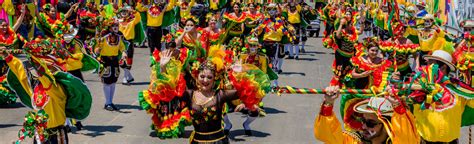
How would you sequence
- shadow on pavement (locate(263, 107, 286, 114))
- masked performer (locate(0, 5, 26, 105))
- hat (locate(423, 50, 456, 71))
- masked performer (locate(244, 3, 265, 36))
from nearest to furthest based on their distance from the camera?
hat (locate(423, 50, 456, 71)) < masked performer (locate(0, 5, 26, 105)) < shadow on pavement (locate(263, 107, 286, 114)) < masked performer (locate(244, 3, 265, 36))

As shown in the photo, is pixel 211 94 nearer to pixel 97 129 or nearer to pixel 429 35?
pixel 97 129

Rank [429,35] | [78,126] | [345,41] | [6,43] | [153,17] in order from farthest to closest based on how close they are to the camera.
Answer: [153,17]
[429,35]
[345,41]
[6,43]
[78,126]

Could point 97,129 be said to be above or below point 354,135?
below

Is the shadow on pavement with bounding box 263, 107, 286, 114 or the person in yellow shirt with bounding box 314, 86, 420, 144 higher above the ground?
the person in yellow shirt with bounding box 314, 86, 420, 144

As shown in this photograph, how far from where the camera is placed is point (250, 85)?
902 centimetres

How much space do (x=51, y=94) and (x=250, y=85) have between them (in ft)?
9.62

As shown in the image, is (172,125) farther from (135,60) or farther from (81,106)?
(135,60)

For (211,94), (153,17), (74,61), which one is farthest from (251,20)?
(211,94)

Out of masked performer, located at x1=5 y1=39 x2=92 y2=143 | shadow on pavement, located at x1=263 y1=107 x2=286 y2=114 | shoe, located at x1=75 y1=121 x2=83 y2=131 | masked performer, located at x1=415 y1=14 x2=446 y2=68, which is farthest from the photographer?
masked performer, located at x1=415 y1=14 x2=446 y2=68

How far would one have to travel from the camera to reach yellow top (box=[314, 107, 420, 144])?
627 centimetres

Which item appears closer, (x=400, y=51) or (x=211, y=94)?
(x=211, y=94)

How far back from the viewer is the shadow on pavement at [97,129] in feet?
44.7

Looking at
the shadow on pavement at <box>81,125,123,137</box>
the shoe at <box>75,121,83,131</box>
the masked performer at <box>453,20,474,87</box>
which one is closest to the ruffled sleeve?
the masked performer at <box>453,20,474,87</box>

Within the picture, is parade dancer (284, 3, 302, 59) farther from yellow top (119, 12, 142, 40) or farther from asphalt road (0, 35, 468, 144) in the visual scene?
yellow top (119, 12, 142, 40)
